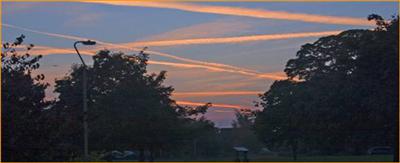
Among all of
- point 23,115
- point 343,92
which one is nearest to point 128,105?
point 343,92

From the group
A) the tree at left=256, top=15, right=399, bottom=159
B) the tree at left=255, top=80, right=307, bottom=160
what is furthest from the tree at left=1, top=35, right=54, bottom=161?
the tree at left=255, top=80, right=307, bottom=160

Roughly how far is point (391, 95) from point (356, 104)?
4497 mm

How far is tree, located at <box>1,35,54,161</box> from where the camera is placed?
18.0 meters

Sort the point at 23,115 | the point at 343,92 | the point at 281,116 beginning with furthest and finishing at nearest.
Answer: the point at 281,116 → the point at 343,92 → the point at 23,115

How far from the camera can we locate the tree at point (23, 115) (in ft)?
59.0

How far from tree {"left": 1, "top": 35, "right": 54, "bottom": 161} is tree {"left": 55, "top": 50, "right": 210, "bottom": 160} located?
2405cm

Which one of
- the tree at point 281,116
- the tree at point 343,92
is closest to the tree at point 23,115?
the tree at point 343,92

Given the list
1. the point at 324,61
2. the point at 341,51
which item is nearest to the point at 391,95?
the point at 341,51

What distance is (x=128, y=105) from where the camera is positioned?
46.1 metres

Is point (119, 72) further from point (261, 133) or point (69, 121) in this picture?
point (69, 121)

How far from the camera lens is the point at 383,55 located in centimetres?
3981

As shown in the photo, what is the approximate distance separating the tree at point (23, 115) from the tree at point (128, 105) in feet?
78.9

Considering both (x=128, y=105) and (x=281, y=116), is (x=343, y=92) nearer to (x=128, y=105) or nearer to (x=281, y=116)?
(x=128, y=105)

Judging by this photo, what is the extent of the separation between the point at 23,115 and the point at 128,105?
90.6 ft
